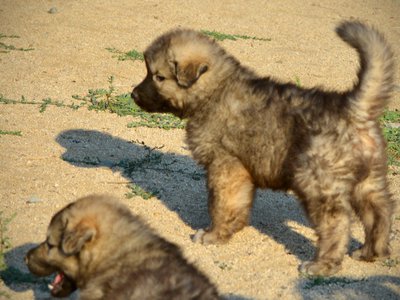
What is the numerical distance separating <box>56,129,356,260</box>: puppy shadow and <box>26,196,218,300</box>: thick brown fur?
1869 mm

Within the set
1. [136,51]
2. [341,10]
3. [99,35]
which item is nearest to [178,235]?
[136,51]

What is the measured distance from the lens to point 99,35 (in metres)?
12.1

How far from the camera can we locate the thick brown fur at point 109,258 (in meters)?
3.88

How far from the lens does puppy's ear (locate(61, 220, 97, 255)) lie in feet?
13.3

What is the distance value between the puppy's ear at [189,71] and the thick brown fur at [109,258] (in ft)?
5.82

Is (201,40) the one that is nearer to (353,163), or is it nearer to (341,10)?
(353,163)

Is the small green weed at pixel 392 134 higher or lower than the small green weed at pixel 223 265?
lower

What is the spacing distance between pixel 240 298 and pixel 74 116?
13.7 feet

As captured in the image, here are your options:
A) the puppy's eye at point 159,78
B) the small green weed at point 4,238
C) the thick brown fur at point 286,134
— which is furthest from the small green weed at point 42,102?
the small green weed at point 4,238

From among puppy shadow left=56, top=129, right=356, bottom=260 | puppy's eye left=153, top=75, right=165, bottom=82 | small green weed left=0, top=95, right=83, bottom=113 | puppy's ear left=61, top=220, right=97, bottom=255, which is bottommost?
small green weed left=0, top=95, right=83, bottom=113

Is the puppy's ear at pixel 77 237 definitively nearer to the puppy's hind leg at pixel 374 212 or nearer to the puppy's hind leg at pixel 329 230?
the puppy's hind leg at pixel 329 230

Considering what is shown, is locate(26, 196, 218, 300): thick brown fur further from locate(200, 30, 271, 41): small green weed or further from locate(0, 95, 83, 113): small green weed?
locate(200, 30, 271, 41): small green weed

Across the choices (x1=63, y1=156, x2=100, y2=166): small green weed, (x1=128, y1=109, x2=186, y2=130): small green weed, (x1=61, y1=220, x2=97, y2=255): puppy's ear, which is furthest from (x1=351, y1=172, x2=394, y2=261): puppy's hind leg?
(x1=128, y1=109, x2=186, y2=130): small green weed

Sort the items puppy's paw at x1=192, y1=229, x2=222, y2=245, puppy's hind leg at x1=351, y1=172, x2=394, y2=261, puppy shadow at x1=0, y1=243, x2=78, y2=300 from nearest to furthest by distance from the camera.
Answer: puppy shadow at x1=0, y1=243, x2=78, y2=300, puppy's hind leg at x1=351, y1=172, x2=394, y2=261, puppy's paw at x1=192, y1=229, x2=222, y2=245
